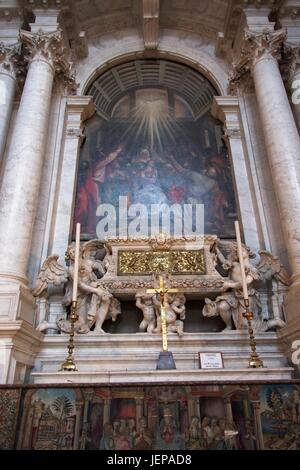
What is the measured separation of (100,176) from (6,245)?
2969mm

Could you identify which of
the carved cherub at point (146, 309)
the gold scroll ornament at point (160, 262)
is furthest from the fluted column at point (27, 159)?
the carved cherub at point (146, 309)

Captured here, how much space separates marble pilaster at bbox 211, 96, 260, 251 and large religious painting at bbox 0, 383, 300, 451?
3839 mm

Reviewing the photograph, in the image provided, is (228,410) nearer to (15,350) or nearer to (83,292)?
(15,350)

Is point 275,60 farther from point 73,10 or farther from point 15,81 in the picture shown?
point 15,81

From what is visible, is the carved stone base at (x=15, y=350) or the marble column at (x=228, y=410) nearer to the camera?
the marble column at (x=228, y=410)

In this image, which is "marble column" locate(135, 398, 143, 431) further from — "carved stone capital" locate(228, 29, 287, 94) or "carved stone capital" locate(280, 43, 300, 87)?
"carved stone capital" locate(280, 43, 300, 87)

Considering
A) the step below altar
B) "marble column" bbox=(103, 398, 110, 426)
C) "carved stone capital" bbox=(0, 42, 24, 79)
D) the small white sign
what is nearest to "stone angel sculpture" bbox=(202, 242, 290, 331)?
the step below altar

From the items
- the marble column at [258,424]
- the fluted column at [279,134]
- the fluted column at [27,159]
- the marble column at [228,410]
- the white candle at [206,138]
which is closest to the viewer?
the marble column at [258,424]

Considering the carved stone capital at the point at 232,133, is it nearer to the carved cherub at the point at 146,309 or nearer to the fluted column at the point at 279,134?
the fluted column at the point at 279,134

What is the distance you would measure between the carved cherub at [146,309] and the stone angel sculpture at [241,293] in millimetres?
821

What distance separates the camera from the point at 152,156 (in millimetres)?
8219

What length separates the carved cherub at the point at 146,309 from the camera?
570cm
